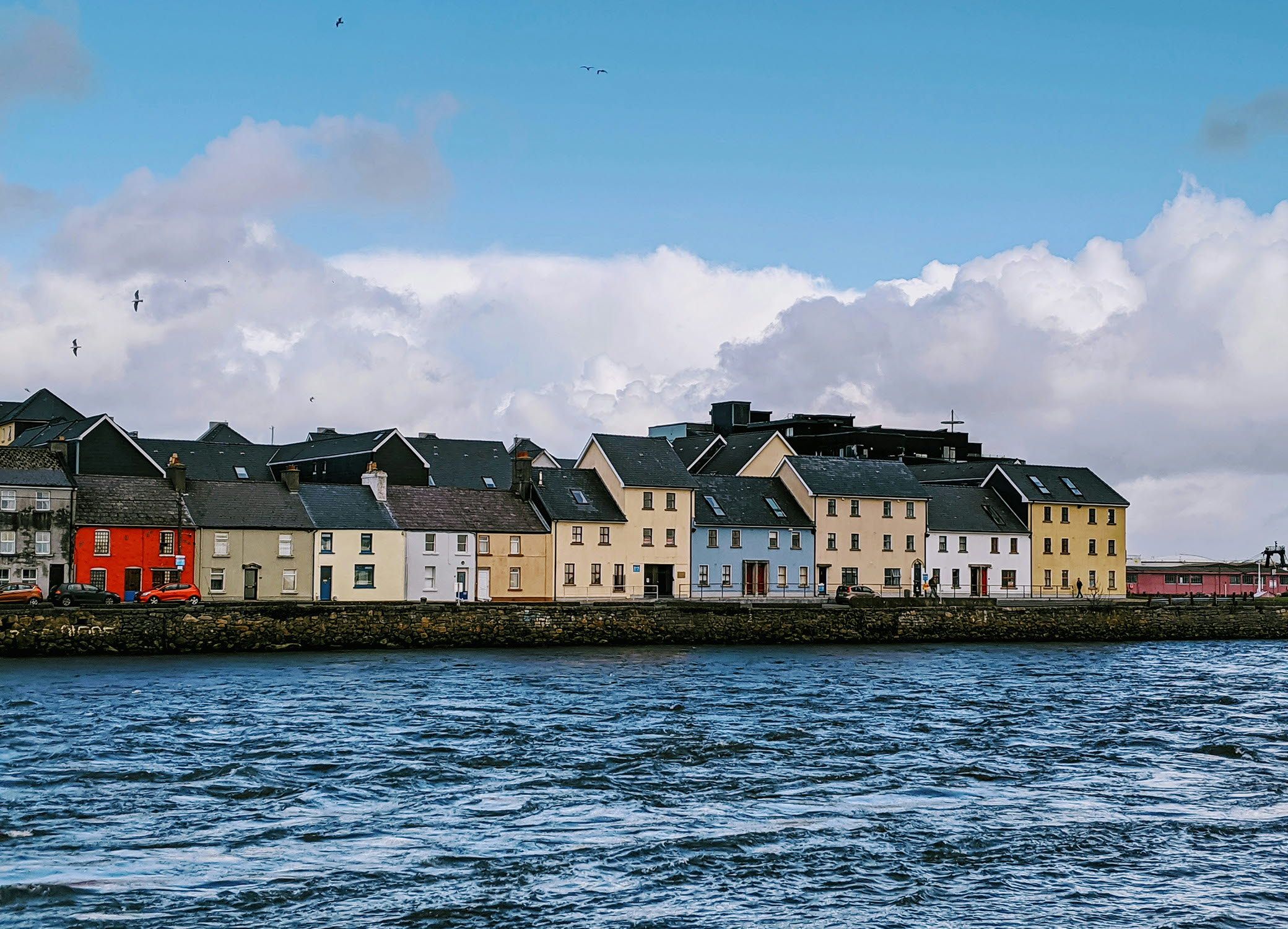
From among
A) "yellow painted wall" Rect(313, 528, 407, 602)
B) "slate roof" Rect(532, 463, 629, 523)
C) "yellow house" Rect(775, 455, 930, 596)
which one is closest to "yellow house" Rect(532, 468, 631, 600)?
"slate roof" Rect(532, 463, 629, 523)

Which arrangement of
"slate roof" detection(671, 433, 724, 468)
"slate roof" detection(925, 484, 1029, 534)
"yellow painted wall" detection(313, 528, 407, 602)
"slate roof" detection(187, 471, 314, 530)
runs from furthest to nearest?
"slate roof" detection(671, 433, 724, 468) < "slate roof" detection(925, 484, 1029, 534) < "yellow painted wall" detection(313, 528, 407, 602) < "slate roof" detection(187, 471, 314, 530)

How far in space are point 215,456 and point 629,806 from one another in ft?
282

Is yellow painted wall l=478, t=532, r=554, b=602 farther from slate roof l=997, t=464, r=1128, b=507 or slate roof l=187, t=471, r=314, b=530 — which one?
slate roof l=997, t=464, r=1128, b=507

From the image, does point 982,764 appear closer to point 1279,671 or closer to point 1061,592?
point 1279,671

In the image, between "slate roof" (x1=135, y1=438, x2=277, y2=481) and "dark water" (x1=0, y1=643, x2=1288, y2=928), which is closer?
"dark water" (x1=0, y1=643, x2=1288, y2=928)

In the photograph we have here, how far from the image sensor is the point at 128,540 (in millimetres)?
70625

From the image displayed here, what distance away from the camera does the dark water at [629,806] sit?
62.5 feet

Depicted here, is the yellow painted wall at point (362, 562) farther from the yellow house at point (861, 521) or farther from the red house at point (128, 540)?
the yellow house at point (861, 521)

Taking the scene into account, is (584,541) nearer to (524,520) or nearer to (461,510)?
(524,520)

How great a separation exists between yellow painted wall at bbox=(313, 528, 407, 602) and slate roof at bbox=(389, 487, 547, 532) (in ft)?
4.88

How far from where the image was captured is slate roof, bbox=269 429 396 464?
94250 millimetres

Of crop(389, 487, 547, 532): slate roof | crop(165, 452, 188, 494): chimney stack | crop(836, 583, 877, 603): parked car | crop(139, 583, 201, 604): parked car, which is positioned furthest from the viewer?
crop(836, 583, 877, 603): parked car

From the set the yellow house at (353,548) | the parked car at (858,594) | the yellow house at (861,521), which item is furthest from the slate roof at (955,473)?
the yellow house at (353,548)

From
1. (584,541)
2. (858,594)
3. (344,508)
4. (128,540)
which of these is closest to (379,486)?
(344,508)
